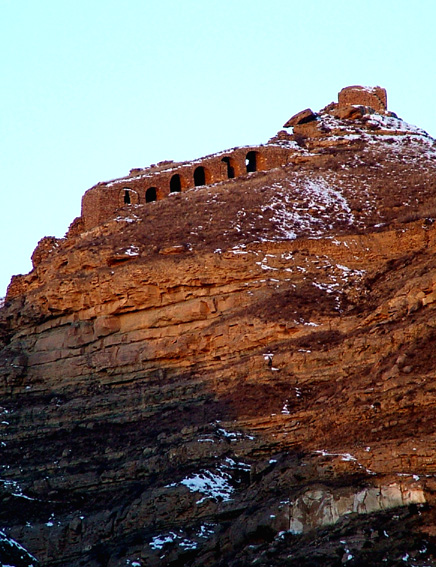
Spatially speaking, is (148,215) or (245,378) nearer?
(245,378)

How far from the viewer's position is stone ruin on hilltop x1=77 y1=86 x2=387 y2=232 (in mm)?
59906

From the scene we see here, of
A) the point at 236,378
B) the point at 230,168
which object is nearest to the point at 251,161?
the point at 230,168

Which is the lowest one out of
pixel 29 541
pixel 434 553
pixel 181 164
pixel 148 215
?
pixel 434 553

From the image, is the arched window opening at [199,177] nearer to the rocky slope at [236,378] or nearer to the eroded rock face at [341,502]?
the rocky slope at [236,378]

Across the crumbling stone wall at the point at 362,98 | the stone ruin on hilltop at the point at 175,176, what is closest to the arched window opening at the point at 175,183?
the stone ruin on hilltop at the point at 175,176

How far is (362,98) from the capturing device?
69.0 m

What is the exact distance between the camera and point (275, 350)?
146 feet

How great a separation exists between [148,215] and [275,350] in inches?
551

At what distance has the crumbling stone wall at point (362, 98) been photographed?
68812mm

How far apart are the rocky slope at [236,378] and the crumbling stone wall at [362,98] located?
8.41 metres

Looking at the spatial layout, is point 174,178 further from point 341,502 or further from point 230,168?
point 341,502

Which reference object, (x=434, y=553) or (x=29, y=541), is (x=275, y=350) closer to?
(x=29, y=541)

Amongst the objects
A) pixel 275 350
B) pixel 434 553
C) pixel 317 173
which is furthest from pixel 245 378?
pixel 317 173

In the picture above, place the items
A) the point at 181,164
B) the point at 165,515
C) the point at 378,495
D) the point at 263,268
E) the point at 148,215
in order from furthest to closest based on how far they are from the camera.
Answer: the point at 181,164 → the point at 148,215 → the point at 263,268 → the point at 165,515 → the point at 378,495
